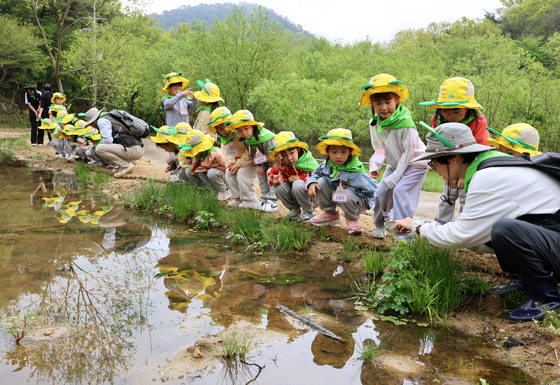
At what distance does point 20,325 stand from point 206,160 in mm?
4293

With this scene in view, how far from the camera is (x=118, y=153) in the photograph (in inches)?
379

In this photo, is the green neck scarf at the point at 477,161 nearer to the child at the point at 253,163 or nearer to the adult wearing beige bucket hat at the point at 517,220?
the adult wearing beige bucket hat at the point at 517,220

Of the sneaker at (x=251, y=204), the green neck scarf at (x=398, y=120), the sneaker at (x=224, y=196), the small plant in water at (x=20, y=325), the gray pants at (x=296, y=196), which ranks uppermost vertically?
the green neck scarf at (x=398, y=120)

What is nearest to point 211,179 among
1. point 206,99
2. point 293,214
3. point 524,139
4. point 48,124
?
point 206,99

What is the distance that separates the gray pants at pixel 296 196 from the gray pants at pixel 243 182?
999mm

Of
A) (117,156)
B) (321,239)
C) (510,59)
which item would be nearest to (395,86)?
(321,239)

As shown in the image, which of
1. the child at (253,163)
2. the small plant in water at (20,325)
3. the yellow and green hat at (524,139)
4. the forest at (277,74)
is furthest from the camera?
the forest at (277,74)

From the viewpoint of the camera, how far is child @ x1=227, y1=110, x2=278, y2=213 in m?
5.80

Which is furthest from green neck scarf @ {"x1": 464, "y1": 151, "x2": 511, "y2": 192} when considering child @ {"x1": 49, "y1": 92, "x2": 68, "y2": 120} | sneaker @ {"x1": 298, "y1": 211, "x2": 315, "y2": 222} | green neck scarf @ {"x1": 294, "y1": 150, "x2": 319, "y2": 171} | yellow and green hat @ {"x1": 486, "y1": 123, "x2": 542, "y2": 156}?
child @ {"x1": 49, "y1": 92, "x2": 68, "y2": 120}

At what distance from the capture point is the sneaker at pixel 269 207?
20.0 ft

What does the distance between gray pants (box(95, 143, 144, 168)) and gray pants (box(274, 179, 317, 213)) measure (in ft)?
17.8

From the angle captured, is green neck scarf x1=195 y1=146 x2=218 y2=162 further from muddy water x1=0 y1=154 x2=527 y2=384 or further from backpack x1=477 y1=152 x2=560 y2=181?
backpack x1=477 y1=152 x2=560 y2=181

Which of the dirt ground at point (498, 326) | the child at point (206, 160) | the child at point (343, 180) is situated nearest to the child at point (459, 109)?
the dirt ground at point (498, 326)

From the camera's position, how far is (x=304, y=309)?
351cm
